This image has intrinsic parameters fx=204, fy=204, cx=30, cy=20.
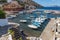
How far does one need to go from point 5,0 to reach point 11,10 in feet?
1.97

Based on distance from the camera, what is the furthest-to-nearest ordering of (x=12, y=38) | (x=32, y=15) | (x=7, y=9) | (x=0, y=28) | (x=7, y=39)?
(x=32, y=15) → (x=7, y=9) → (x=0, y=28) → (x=12, y=38) → (x=7, y=39)

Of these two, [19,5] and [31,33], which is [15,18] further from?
[31,33]

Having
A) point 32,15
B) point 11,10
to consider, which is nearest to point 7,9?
point 11,10

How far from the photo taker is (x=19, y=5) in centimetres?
988

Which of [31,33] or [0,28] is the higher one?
[0,28]

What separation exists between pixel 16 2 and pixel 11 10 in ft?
1.68

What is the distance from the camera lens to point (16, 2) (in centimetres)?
993

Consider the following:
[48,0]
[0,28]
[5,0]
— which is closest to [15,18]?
[5,0]

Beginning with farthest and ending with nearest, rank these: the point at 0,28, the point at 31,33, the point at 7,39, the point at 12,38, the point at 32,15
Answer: the point at 32,15 < the point at 31,33 < the point at 0,28 < the point at 12,38 < the point at 7,39

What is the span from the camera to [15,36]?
5656mm

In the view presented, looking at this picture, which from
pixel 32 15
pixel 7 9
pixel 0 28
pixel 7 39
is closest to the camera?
pixel 7 39

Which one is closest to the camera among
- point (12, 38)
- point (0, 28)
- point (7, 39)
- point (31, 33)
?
point (7, 39)

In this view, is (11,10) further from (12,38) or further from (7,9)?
(12,38)

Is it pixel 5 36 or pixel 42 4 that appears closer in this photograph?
pixel 5 36
